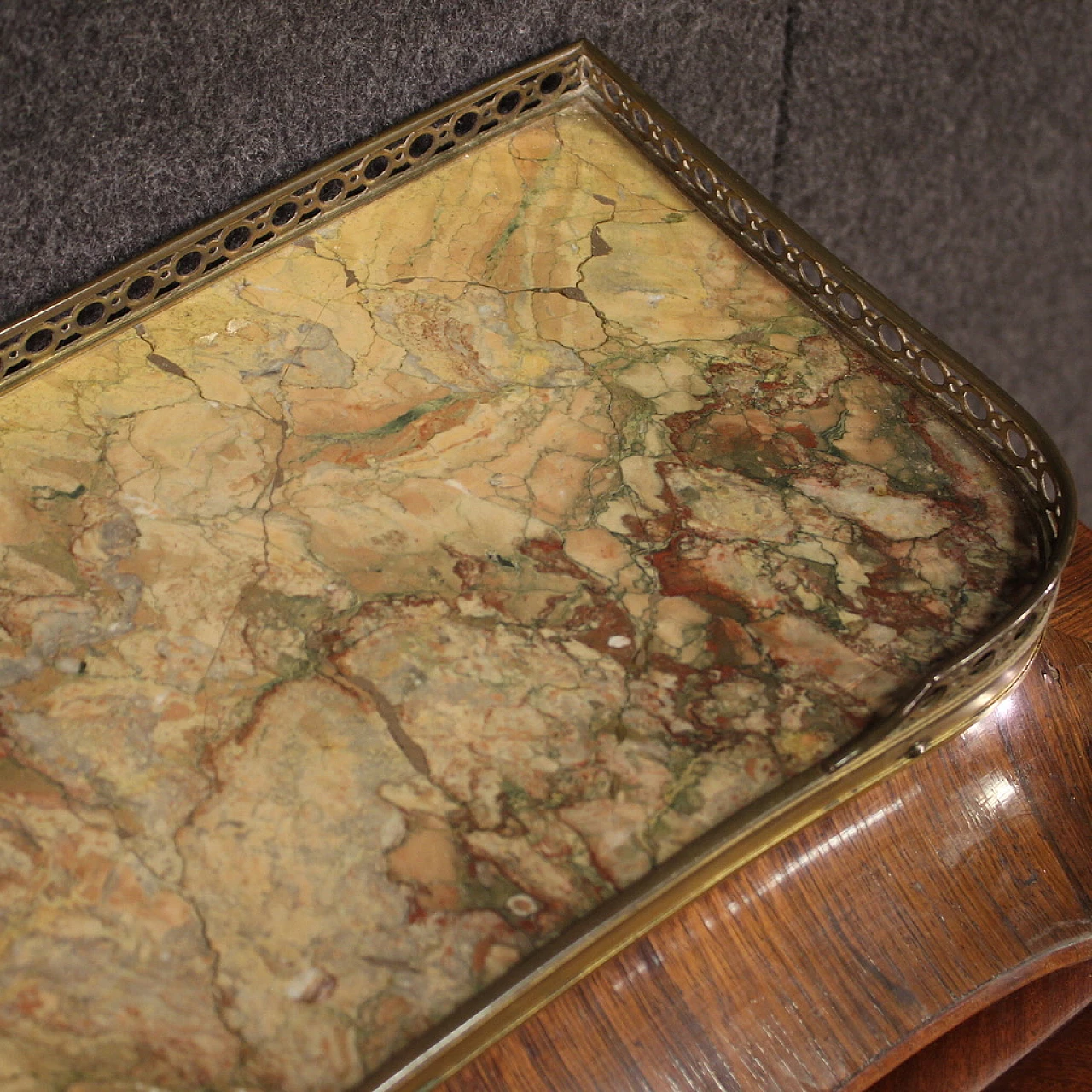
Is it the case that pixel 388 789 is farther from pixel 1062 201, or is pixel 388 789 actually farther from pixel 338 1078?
pixel 1062 201

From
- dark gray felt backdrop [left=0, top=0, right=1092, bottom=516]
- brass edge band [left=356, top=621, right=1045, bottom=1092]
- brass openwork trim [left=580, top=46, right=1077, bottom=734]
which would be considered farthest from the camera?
dark gray felt backdrop [left=0, top=0, right=1092, bottom=516]

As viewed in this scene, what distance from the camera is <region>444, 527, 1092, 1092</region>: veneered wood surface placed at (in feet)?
1.79

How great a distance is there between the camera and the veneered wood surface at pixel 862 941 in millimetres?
545

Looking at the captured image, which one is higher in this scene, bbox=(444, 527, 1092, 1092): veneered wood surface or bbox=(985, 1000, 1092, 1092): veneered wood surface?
bbox=(444, 527, 1092, 1092): veneered wood surface

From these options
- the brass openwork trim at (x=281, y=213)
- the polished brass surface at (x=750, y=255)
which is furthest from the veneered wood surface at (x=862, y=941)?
the brass openwork trim at (x=281, y=213)

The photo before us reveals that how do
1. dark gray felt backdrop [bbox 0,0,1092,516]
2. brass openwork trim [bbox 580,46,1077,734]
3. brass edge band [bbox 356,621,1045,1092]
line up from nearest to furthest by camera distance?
brass edge band [bbox 356,621,1045,1092], brass openwork trim [bbox 580,46,1077,734], dark gray felt backdrop [bbox 0,0,1092,516]

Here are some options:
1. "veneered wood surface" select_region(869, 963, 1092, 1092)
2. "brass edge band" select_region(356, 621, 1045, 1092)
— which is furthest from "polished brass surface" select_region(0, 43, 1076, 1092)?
"veneered wood surface" select_region(869, 963, 1092, 1092)

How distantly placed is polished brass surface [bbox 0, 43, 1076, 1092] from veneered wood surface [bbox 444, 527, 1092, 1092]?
5 cm

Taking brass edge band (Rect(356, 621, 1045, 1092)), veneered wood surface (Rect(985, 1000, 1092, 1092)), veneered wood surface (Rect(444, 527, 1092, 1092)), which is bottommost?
veneered wood surface (Rect(985, 1000, 1092, 1092))

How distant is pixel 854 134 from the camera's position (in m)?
1.13

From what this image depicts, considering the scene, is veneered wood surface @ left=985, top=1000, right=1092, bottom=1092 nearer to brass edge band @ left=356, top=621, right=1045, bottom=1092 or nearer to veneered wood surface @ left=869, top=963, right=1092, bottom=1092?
veneered wood surface @ left=869, top=963, right=1092, bottom=1092

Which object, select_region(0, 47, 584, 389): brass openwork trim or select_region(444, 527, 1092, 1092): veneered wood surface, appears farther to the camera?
select_region(0, 47, 584, 389): brass openwork trim

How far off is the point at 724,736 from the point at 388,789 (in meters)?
0.14

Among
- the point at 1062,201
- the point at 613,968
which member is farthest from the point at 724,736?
the point at 1062,201
